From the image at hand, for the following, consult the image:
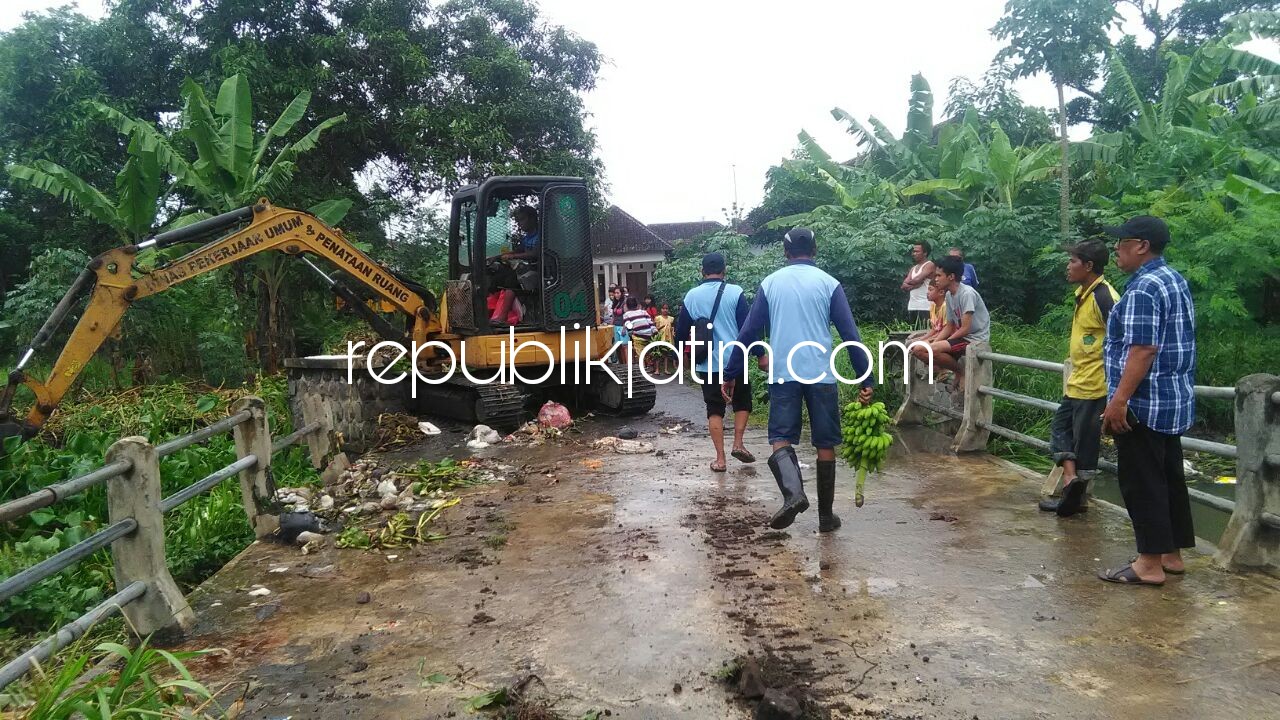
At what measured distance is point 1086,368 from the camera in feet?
16.5

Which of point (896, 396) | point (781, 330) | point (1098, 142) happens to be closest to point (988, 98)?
point (1098, 142)

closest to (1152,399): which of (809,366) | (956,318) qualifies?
(809,366)

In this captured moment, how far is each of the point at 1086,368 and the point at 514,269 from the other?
21.4 ft

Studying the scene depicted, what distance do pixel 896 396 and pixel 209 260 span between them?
6.96 metres

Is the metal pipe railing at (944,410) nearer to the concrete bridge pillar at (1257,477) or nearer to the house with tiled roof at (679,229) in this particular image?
the concrete bridge pillar at (1257,477)

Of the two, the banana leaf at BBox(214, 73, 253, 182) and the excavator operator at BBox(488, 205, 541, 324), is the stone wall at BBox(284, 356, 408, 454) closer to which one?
the excavator operator at BBox(488, 205, 541, 324)

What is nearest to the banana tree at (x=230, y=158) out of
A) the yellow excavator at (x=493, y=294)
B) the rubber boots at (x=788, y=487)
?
the yellow excavator at (x=493, y=294)

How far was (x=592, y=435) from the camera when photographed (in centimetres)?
938

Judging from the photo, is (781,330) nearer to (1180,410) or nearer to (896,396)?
(1180,410)

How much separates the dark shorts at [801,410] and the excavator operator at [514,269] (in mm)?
5138

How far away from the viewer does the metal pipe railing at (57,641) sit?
2887mm

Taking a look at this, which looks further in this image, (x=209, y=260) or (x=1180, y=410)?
(x=209, y=260)

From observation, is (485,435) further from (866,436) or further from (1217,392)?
(1217,392)

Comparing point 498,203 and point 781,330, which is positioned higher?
point 498,203
